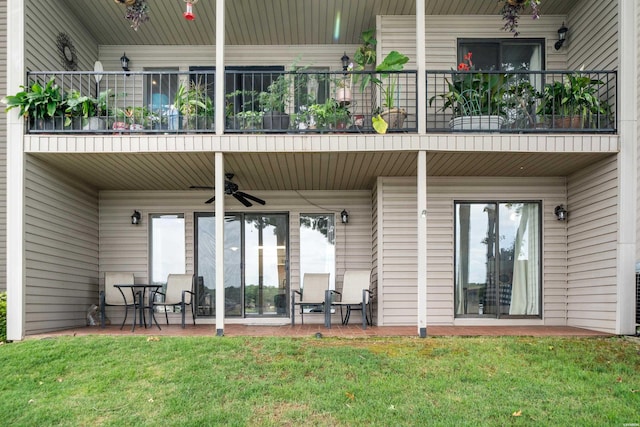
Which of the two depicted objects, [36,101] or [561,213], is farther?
[561,213]

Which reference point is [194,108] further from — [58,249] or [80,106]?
[58,249]

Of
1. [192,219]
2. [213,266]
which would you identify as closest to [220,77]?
[192,219]

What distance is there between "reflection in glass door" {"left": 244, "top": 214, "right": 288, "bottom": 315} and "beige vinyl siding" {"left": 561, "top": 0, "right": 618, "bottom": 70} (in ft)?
17.1

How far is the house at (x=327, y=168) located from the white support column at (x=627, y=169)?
0.02m

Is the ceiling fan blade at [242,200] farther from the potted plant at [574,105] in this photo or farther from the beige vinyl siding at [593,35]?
the beige vinyl siding at [593,35]

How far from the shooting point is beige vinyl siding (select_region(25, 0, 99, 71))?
22.7 feet

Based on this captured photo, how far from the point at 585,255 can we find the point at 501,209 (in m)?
1.35

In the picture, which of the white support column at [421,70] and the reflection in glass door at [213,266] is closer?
the white support column at [421,70]

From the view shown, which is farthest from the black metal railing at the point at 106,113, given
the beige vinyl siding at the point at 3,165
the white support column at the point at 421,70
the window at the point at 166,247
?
the white support column at the point at 421,70

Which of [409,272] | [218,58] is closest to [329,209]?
[409,272]

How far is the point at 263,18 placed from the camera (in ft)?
26.8

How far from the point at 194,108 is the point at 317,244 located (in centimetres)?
314

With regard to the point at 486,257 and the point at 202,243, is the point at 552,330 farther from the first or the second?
the point at 202,243

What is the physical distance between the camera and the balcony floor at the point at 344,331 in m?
6.72
